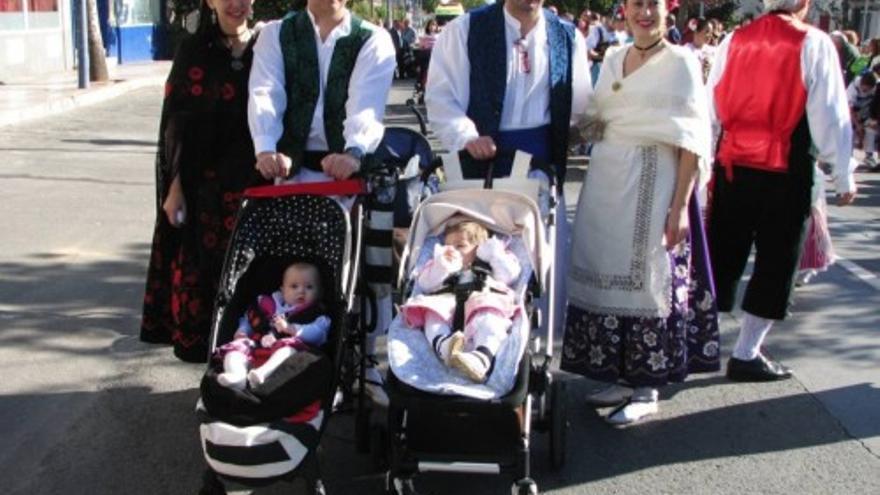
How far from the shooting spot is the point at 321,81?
409 cm

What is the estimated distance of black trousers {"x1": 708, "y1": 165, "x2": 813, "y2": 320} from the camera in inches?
190

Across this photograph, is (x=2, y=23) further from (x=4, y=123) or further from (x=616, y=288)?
(x=616, y=288)

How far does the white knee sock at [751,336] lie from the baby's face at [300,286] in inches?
94.1

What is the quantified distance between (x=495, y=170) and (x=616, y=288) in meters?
0.72

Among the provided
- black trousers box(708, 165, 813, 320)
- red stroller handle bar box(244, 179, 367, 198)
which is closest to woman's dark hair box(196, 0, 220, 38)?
red stroller handle bar box(244, 179, 367, 198)

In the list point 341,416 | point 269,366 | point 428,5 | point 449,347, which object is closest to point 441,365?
point 449,347

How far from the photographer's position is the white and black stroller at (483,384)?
3266mm

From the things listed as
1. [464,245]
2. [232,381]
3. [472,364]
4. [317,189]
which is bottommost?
[232,381]

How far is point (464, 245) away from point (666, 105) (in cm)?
103

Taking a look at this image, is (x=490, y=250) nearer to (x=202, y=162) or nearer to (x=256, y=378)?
(x=256, y=378)

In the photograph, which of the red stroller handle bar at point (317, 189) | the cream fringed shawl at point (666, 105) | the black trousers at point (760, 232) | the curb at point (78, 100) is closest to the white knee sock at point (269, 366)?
the red stroller handle bar at point (317, 189)

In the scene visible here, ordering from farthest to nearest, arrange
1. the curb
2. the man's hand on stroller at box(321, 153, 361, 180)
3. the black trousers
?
1. the curb
2. the black trousers
3. the man's hand on stroller at box(321, 153, 361, 180)

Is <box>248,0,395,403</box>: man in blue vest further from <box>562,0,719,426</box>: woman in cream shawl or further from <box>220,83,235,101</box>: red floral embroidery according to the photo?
<box>562,0,719,426</box>: woman in cream shawl

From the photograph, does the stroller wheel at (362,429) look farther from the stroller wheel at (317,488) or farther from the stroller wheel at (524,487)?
the stroller wheel at (524,487)
